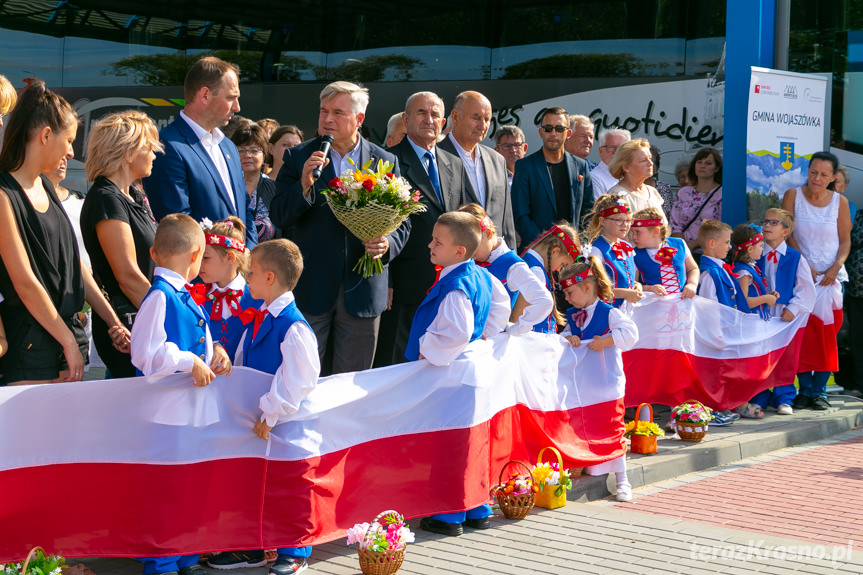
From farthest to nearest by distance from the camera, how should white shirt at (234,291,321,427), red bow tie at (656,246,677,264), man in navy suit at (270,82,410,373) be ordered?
1. red bow tie at (656,246,677,264)
2. man in navy suit at (270,82,410,373)
3. white shirt at (234,291,321,427)

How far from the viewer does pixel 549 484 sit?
6156 mm

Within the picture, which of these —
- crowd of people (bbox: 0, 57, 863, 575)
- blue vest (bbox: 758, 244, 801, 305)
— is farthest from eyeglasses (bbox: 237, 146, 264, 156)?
blue vest (bbox: 758, 244, 801, 305)

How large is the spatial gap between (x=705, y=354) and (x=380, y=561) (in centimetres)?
496

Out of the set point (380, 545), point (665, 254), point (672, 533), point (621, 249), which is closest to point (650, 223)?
point (665, 254)

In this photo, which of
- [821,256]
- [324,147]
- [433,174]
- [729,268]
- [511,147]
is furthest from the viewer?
[821,256]

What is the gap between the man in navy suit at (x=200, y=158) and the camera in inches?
220

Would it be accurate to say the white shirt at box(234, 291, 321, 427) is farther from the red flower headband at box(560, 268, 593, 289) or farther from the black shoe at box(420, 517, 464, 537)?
the red flower headband at box(560, 268, 593, 289)

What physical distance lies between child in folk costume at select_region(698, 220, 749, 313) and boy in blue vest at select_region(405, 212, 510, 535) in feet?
13.0

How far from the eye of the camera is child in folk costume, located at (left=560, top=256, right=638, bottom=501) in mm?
6637

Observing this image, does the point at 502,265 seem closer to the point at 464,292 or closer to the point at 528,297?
the point at 528,297

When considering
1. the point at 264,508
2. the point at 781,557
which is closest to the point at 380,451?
the point at 264,508

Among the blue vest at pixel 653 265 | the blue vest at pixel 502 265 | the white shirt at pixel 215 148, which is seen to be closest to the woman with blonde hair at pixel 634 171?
the blue vest at pixel 653 265

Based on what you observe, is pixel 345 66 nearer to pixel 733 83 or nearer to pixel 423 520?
pixel 733 83

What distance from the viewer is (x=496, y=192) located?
7379 millimetres
